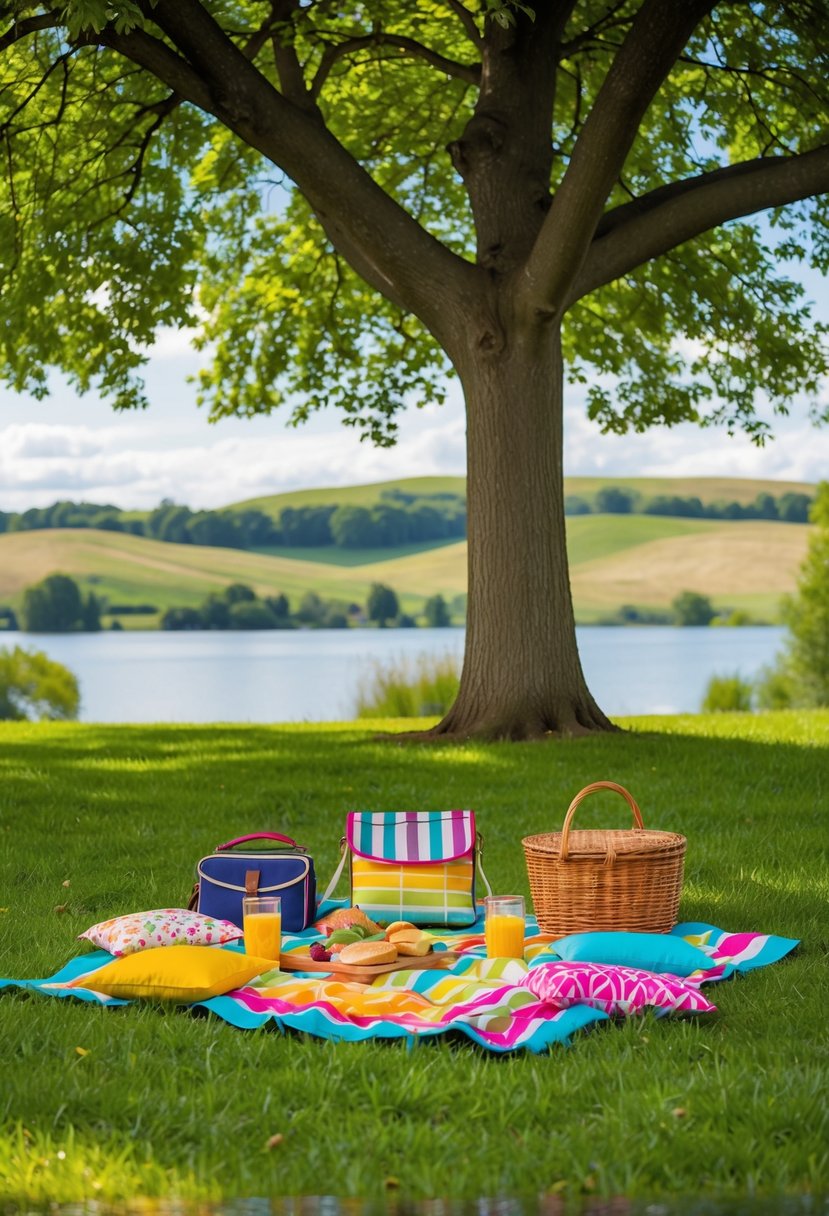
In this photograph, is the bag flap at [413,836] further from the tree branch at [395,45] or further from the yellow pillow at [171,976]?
the tree branch at [395,45]

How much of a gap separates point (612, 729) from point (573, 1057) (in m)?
7.13

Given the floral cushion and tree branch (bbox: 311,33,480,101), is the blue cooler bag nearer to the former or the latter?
the floral cushion

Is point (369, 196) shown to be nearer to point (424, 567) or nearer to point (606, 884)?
point (606, 884)

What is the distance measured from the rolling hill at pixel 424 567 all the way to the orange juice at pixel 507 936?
4658 cm

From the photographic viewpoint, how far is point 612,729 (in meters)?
10.6

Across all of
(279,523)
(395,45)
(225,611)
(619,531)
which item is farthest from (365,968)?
(279,523)

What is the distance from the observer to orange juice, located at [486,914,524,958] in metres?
4.58

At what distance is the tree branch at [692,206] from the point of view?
955cm

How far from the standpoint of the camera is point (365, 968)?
4477 millimetres

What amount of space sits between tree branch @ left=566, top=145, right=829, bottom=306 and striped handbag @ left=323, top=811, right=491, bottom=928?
19.7 feet

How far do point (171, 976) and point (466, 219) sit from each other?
1279 centimetres

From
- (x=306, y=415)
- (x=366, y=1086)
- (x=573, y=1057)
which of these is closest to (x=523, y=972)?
→ (x=573, y=1057)

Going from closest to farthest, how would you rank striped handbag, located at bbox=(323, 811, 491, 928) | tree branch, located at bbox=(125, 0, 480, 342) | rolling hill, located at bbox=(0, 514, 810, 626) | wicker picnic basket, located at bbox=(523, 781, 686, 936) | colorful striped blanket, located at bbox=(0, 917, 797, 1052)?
colorful striped blanket, located at bbox=(0, 917, 797, 1052)
wicker picnic basket, located at bbox=(523, 781, 686, 936)
striped handbag, located at bbox=(323, 811, 491, 928)
tree branch, located at bbox=(125, 0, 480, 342)
rolling hill, located at bbox=(0, 514, 810, 626)

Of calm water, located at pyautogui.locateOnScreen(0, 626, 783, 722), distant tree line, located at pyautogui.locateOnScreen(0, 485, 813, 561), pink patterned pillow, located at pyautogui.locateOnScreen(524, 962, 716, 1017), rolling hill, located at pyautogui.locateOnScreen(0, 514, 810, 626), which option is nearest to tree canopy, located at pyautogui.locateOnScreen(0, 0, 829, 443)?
calm water, located at pyautogui.locateOnScreen(0, 626, 783, 722)
